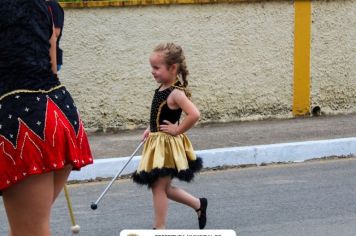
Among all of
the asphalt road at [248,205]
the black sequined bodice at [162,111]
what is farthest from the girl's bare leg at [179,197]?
the black sequined bodice at [162,111]

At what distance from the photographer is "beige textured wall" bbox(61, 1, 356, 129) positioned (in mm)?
10406

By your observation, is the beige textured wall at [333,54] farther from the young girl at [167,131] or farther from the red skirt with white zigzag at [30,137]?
the red skirt with white zigzag at [30,137]

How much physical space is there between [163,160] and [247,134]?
5.00 m

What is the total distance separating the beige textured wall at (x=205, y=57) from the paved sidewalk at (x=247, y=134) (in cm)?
28

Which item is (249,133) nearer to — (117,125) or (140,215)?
(117,125)

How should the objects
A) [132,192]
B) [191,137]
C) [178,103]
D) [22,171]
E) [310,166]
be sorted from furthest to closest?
[191,137]
[310,166]
[132,192]
[178,103]
[22,171]

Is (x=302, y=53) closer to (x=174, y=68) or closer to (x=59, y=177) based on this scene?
(x=174, y=68)

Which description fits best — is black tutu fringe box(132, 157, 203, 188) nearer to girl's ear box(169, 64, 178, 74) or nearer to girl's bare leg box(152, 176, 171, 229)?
girl's bare leg box(152, 176, 171, 229)

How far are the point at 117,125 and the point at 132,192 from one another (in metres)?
3.35

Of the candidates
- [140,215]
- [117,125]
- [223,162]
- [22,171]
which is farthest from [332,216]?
[117,125]

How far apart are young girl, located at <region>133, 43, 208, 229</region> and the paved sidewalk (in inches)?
137

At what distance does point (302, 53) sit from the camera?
11.4m

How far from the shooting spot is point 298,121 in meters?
11.3

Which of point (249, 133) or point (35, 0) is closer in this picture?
point (35, 0)
